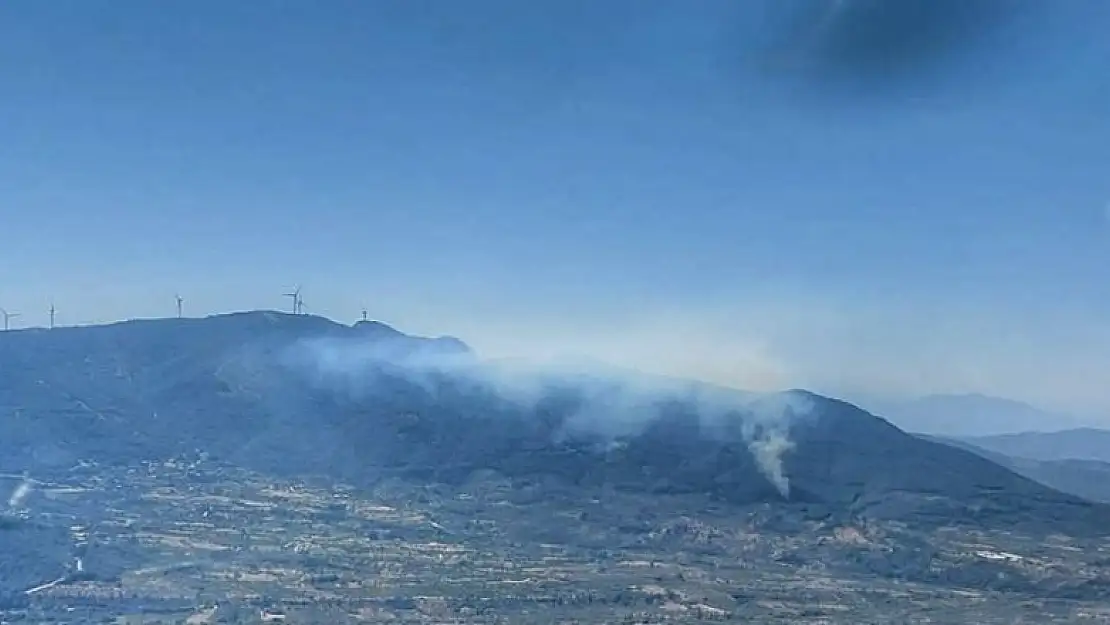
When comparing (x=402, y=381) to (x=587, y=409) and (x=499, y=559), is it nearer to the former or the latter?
(x=587, y=409)

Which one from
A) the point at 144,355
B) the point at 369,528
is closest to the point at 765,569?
the point at 369,528

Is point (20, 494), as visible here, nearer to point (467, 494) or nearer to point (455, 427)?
point (467, 494)

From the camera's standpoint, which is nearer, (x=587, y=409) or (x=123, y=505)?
(x=123, y=505)

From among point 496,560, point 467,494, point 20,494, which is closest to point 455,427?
point 467,494


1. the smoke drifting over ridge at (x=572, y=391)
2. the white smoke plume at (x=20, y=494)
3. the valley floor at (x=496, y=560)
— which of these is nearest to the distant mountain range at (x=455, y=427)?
the smoke drifting over ridge at (x=572, y=391)

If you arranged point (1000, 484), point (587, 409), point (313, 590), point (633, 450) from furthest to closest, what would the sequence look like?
1. point (587, 409)
2. point (633, 450)
3. point (1000, 484)
4. point (313, 590)

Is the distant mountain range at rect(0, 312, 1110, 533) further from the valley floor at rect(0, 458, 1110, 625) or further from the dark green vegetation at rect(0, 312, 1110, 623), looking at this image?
the valley floor at rect(0, 458, 1110, 625)

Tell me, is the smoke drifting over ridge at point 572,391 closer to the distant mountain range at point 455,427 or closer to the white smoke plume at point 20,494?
the distant mountain range at point 455,427
